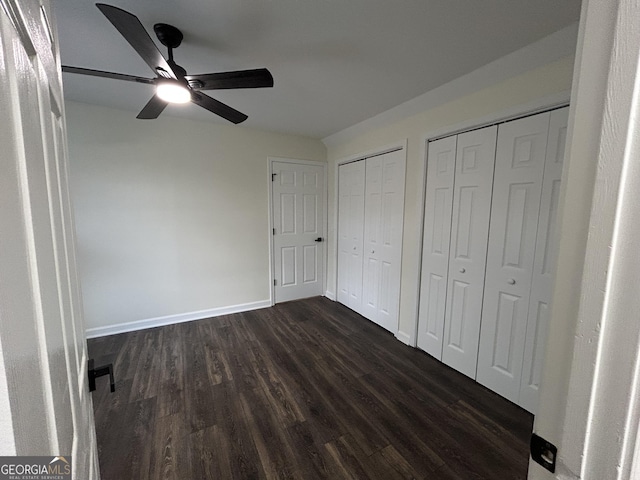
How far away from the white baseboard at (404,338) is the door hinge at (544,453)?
222cm

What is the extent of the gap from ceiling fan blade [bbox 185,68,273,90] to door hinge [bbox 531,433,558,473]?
5.50 ft

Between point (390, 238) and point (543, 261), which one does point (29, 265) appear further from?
point (390, 238)

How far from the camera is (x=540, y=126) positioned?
64.1 inches

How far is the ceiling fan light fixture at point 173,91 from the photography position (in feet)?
4.75

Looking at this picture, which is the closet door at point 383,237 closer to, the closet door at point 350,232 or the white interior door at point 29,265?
the closet door at point 350,232

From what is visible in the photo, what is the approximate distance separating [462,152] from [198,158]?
9.06ft

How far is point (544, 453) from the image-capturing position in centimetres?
46

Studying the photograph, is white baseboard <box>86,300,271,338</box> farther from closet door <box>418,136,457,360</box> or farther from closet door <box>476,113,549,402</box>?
closet door <box>476,113,549,402</box>

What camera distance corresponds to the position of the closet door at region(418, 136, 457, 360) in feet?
7.18

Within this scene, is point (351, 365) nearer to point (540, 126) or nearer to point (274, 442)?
point (274, 442)

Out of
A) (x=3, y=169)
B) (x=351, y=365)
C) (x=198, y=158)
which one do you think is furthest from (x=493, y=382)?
(x=198, y=158)

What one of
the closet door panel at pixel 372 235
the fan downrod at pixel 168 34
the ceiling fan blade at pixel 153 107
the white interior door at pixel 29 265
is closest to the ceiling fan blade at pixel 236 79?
the fan downrod at pixel 168 34

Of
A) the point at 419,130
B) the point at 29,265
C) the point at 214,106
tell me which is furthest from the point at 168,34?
the point at 419,130

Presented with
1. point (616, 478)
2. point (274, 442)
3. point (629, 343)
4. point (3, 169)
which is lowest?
point (274, 442)
